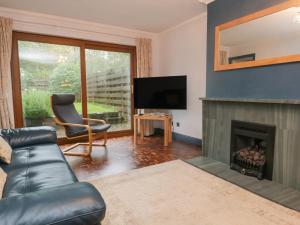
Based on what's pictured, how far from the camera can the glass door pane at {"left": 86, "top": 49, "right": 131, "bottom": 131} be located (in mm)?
4289

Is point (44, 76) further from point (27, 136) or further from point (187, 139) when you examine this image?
point (187, 139)

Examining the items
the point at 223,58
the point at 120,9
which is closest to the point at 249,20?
the point at 223,58

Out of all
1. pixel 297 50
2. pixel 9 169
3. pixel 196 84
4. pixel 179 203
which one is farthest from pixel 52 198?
pixel 196 84

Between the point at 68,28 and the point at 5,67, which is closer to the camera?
the point at 5,67

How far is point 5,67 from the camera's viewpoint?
128 inches

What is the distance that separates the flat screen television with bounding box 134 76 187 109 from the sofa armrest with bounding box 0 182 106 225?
3241 millimetres

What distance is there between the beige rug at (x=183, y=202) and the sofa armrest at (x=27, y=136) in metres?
0.81

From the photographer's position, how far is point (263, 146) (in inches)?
95.4

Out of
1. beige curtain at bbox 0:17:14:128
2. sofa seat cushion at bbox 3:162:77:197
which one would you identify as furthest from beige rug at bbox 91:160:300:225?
beige curtain at bbox 0:17:14:128

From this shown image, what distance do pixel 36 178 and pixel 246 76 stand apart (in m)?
2.53

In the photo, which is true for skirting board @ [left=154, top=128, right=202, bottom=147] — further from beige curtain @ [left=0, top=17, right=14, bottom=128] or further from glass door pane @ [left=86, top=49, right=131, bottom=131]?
beige curtain @ [left=0, top=17, right=14, bottom=128]

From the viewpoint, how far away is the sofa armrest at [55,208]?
71 cm

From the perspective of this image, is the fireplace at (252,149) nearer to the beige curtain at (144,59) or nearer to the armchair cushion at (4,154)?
the beige curtain at (144,59)

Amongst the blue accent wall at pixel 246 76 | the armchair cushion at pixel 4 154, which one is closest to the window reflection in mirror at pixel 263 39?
the blue accent wall at pixel 246 76
